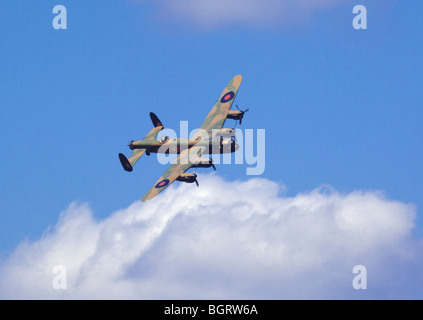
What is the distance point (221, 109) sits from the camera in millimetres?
142625

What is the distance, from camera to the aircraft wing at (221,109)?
138375 mm

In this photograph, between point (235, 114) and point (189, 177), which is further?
point (235, 114)

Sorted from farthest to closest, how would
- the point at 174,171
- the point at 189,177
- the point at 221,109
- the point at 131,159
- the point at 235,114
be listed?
the point at 221,109 → the point at 235,114 → the point at 131,159 → the point at 174,171 → the point at 189,177

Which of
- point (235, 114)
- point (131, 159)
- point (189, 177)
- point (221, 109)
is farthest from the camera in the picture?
point (221, 109)

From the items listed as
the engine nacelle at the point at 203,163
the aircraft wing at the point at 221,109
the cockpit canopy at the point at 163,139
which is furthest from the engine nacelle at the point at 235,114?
the engine nacelle at the point at 203,163

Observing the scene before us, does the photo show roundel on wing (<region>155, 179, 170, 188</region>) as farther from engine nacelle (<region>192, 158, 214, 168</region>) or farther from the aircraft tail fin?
the aircraft tail fin

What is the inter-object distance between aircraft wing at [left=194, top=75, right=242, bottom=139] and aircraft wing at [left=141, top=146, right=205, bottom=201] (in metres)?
4.10

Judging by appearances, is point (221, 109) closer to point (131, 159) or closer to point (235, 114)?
point (235, 114)

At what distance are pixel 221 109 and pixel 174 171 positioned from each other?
20.3 m

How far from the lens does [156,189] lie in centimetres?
12325

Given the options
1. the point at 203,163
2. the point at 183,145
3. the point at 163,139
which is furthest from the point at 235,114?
the point at 203,163
